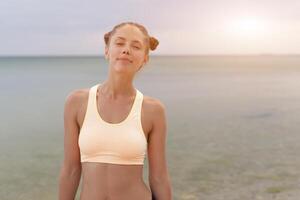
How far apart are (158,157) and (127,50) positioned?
0.58 m

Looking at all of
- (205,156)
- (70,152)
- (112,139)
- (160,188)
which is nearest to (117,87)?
(112,139)

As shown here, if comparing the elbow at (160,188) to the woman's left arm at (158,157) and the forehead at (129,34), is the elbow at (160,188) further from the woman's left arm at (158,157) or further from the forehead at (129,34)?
the forehead at (129,34)

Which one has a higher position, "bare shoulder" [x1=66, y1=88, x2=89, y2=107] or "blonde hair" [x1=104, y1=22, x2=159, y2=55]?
"blonde hair" [x1=104, y1=22, x2=159, y2=55]

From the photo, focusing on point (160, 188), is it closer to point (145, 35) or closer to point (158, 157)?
point (158, 157)

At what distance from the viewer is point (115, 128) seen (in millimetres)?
2043

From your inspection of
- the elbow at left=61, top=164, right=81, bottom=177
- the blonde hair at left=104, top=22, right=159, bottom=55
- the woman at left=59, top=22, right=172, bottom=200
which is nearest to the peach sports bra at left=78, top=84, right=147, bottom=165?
the woman at left=59, top=22, right=172, bottom=200

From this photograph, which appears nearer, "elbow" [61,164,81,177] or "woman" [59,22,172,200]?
"woman" [59,22,172,200]

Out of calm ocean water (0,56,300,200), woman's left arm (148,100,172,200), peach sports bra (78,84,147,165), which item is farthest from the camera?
calm ocean water (0,56,300,200)

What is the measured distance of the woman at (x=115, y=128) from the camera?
2039 mm

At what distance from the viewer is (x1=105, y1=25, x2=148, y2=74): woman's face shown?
2033mm

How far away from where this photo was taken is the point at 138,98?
2.14 m

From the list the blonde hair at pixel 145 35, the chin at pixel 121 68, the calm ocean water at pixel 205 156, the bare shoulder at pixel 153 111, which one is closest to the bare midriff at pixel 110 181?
the bare shoulder at pixel 153 111

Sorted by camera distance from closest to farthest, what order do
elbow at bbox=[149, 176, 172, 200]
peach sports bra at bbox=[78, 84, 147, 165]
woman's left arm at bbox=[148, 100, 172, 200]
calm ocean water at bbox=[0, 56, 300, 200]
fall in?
peach sports bra at bbox=[78, 84, 147, 165] → woman's left arm at bbox=[148, 100, 172, 200] → elbow at bbox=[149, 176, 172, 200] → calm ocean water at bbox=[0, 56, 300, 200]

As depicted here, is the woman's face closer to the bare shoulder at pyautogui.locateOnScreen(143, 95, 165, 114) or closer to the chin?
the chin
